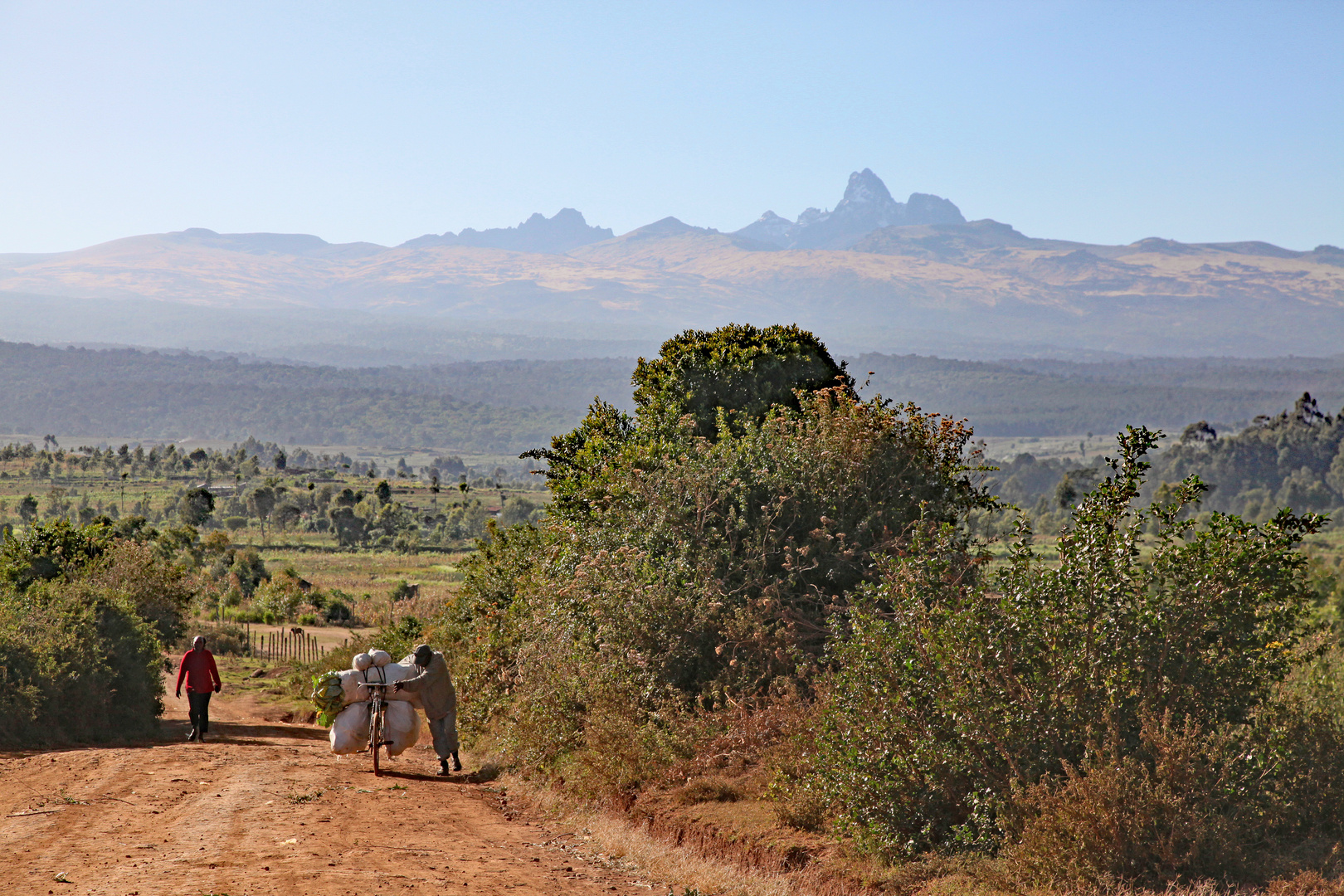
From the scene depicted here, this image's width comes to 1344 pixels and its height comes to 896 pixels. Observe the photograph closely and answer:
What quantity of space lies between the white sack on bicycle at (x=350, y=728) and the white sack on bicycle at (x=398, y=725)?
0.24m

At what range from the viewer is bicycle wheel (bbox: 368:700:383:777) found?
1289cm

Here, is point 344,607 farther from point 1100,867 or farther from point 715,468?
point 1100,867

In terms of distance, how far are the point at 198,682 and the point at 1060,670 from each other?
1331cm

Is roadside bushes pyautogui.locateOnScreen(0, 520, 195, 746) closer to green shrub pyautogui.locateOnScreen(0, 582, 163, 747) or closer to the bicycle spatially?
green shrub pyautogui.locateOnScreen(0, 582, 163, 747)

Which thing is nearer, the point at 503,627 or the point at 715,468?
the point at 715,468

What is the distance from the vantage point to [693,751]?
434 inches

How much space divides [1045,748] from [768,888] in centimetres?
239

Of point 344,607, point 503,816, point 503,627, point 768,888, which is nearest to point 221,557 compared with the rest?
point 344,607

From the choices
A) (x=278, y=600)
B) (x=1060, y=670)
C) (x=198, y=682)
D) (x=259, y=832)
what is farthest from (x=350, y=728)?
(x=278, y=600)

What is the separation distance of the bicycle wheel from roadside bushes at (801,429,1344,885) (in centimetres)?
580

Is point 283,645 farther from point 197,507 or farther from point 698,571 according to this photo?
point 197,507

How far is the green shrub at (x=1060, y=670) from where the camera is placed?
8.22 metres

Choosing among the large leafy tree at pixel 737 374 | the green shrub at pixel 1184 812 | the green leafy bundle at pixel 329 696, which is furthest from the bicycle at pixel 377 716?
the green shrub at pixel 1184 812

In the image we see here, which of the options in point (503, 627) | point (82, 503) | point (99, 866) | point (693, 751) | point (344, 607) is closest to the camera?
point (99, 866)
